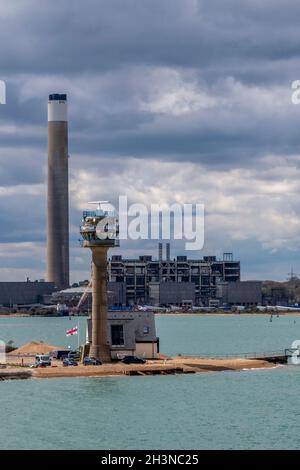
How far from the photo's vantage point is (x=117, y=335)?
375 feet

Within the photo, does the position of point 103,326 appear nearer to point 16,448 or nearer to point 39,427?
point 39,427

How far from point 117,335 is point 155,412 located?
28365 millimetres

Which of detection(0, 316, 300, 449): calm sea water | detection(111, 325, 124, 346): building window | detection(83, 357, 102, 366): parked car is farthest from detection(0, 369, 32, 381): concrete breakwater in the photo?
detection(111, 325, 124, 346): building window

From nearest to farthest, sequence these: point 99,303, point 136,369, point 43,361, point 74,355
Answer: point 136,369 → point 99,303 → point 43,361 → point 74,355

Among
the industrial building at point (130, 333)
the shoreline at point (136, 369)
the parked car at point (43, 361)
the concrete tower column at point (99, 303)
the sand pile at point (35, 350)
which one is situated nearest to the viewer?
the shoreline at point (136, 369)

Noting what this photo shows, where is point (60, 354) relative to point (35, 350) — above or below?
above

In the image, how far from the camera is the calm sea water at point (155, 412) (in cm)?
7394

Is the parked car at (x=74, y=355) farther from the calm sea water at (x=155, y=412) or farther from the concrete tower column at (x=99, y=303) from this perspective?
the calm sea water at (x=155, y=412)

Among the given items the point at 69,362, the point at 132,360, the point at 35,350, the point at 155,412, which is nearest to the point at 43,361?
the point at 69,362

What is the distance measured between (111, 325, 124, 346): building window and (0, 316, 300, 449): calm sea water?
808 centimetres

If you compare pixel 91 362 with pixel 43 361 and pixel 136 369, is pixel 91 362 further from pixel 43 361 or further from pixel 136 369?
pixel 43 361

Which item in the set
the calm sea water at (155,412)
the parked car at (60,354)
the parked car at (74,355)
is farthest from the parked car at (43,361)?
the calm sea water at (155,412)

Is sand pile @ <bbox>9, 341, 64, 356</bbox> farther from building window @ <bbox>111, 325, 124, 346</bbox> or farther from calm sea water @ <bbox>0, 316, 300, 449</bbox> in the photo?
calm sea water @ <bbox>0, 316, 300, 449</bbox>
